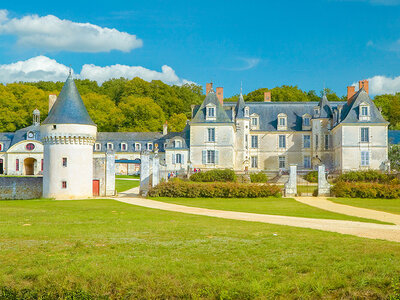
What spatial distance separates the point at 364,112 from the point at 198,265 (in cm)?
3748

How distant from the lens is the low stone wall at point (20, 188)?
102ft

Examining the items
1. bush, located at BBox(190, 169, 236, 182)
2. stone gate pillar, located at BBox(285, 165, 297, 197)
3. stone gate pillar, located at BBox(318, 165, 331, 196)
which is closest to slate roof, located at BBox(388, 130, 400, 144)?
bush, located at BBox(190, 169, 236, 182)

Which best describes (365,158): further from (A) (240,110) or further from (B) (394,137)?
(A) (240,110)

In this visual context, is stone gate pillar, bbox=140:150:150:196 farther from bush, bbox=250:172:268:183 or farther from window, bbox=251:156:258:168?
window, bbox=251:156:258:168

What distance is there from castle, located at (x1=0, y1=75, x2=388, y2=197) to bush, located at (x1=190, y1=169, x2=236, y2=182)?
12.0ft

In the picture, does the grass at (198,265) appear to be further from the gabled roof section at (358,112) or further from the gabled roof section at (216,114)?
the gabled roof section at (358,112)

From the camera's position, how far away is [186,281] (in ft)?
28.7

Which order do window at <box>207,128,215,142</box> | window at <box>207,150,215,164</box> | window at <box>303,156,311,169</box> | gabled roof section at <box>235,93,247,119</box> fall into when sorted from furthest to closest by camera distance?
window at <box>303,156,311,169</box> < gabled roof section at <box>235,93,247,119</box> < window at <box>207,150,215,164</box> < window at <box>207,128,215,142</box>

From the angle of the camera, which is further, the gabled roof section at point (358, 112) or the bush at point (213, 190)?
the gabled roof section at point (358, 112)

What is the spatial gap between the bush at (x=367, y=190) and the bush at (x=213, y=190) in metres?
3.99

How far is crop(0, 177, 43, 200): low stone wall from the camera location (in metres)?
31.1

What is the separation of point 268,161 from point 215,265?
41.6m

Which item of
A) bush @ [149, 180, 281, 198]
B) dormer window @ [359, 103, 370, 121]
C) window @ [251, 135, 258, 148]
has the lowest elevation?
bush @ [149, 180, 281, 198]

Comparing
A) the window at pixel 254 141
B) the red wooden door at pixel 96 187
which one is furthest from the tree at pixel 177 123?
the red wooden door at pixel 96 187
